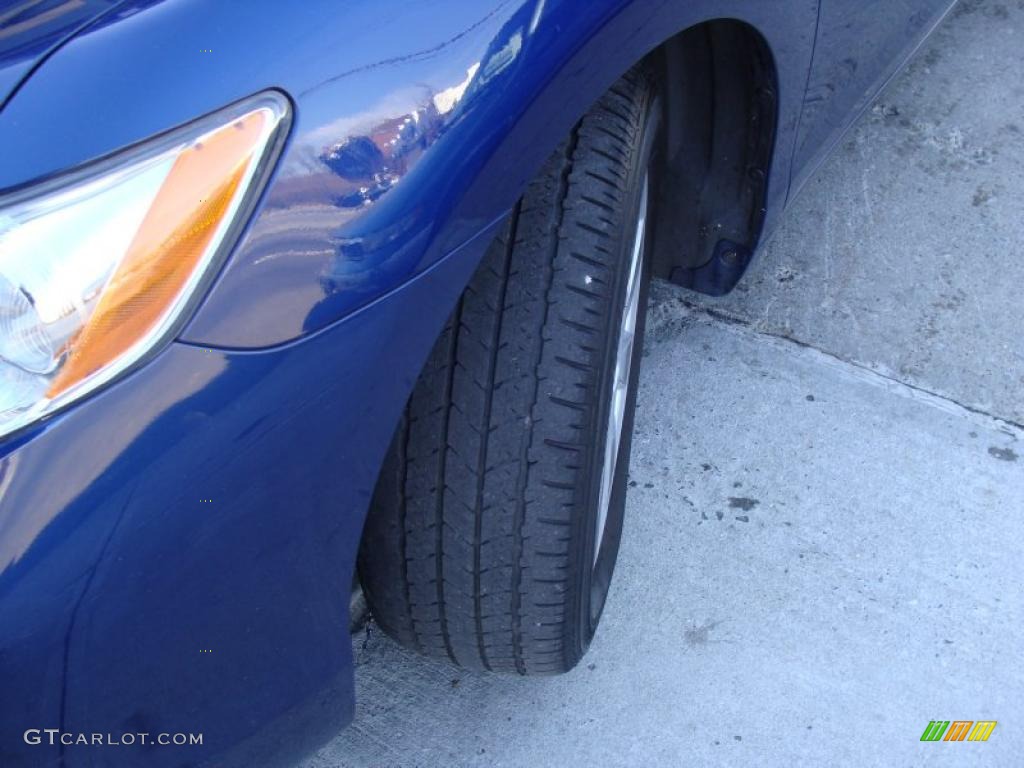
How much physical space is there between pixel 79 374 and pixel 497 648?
2.83ft

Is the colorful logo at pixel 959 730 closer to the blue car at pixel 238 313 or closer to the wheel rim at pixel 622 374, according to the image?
the wheel rim at pixel 622 374

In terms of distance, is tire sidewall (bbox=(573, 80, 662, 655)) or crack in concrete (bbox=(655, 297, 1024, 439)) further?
crack in concrete (bbox=(655, 297, 1024, 439))

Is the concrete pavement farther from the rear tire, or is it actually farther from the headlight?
the headlight

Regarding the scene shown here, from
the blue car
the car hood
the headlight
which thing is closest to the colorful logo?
the blue car

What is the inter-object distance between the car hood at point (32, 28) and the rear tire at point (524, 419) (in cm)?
56

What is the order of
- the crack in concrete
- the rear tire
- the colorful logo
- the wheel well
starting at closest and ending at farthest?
the rear tire → the wheel well → the colorful logo → the crack in concrete

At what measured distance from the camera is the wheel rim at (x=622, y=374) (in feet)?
5.77

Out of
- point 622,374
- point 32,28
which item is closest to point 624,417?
point 622,374

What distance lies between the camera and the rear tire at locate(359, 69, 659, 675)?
1.40m

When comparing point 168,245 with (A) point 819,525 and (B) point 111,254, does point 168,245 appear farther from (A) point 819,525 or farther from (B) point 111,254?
(A) point 819,525

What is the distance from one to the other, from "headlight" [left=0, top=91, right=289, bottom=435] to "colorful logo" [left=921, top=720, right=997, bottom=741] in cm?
149

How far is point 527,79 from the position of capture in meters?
1.14

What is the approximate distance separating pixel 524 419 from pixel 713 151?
2.49ft

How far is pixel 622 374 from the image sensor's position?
76.3 inches
